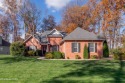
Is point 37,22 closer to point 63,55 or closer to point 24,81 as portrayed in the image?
point 63,55

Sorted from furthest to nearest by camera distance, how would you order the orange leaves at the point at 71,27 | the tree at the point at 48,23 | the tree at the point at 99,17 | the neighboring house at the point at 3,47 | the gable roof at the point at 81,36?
the tree at the point at 48,23, the neighboring house at the point at 3,47, the orange leaves at the point at 71,27, the tree at the point at 99,17, the gable roof at the point at 81,36

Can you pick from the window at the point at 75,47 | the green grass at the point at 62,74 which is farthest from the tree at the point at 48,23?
the green grass at the point at 62,74

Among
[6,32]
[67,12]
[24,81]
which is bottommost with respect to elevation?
[24,81]

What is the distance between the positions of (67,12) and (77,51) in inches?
945

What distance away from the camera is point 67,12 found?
51219 millimetres

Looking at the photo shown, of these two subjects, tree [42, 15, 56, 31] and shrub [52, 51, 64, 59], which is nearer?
shrub [52, 51, 64, 59]

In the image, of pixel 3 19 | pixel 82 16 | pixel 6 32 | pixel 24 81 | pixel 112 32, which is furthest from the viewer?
pixel 6 32

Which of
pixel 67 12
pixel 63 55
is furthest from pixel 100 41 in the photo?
pixel 67 12

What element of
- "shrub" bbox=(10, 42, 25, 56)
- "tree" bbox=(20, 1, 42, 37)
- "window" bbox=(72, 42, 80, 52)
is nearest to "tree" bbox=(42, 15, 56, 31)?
"tree" bbox=(20, 1, 42, 37)

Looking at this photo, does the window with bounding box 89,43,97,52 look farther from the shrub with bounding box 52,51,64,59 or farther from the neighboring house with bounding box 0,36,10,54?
the neighboring house with bounding box 0,36,10,54

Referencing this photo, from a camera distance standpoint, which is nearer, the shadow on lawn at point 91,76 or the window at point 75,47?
the shadow on lawn at point 91,76

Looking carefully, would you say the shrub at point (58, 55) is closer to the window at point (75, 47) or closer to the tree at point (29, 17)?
the window at point (75, 47)

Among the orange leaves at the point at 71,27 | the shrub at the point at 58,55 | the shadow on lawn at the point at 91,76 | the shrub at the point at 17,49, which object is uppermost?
the orange leaves at the point at 71,27

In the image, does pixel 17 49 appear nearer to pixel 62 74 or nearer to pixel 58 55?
pixel 58 55
